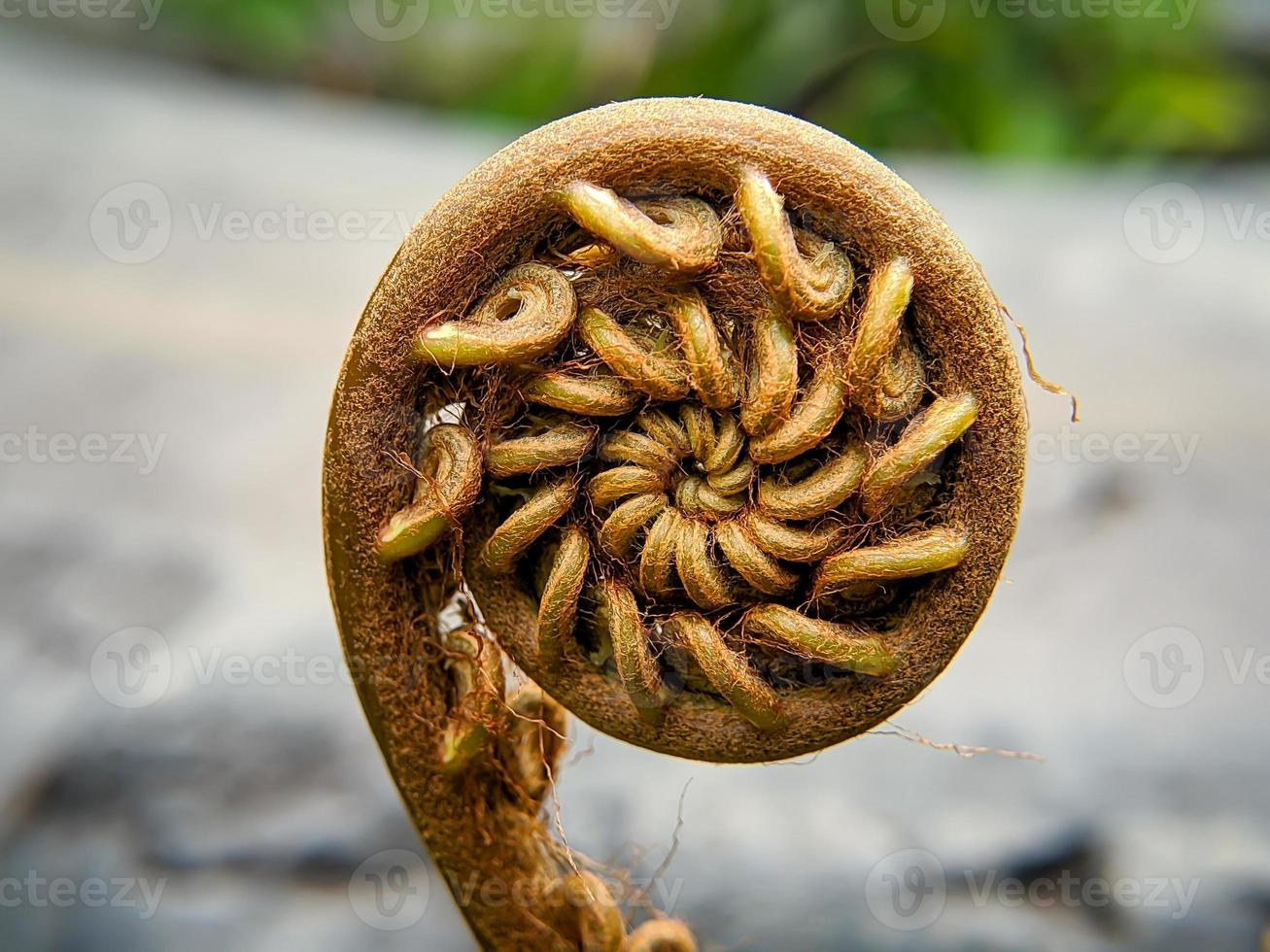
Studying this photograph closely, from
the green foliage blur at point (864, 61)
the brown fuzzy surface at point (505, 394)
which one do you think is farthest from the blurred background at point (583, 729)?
the brown fuzzy surface at point (505, 394)

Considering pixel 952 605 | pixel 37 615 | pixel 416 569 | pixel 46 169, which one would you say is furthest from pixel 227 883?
pixel 46 169

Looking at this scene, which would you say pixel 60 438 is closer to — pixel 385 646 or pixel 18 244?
pixel 18 244

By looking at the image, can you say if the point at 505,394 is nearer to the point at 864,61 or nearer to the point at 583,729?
the point at 583,729

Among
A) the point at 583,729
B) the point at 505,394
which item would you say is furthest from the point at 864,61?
the point at 505,394

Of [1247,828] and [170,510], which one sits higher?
[170,510]

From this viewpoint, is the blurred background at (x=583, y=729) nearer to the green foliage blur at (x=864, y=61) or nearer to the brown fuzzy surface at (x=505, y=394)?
the green foliage blur at (x=864, y=61)

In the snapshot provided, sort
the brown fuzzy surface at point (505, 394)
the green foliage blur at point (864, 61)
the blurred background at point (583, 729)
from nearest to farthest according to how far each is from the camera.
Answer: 1. the brown fuzzy surface at point (505, 394)
2. the blurred background at point (583, 729)
3. the green foliage blur at point (864, 61)
